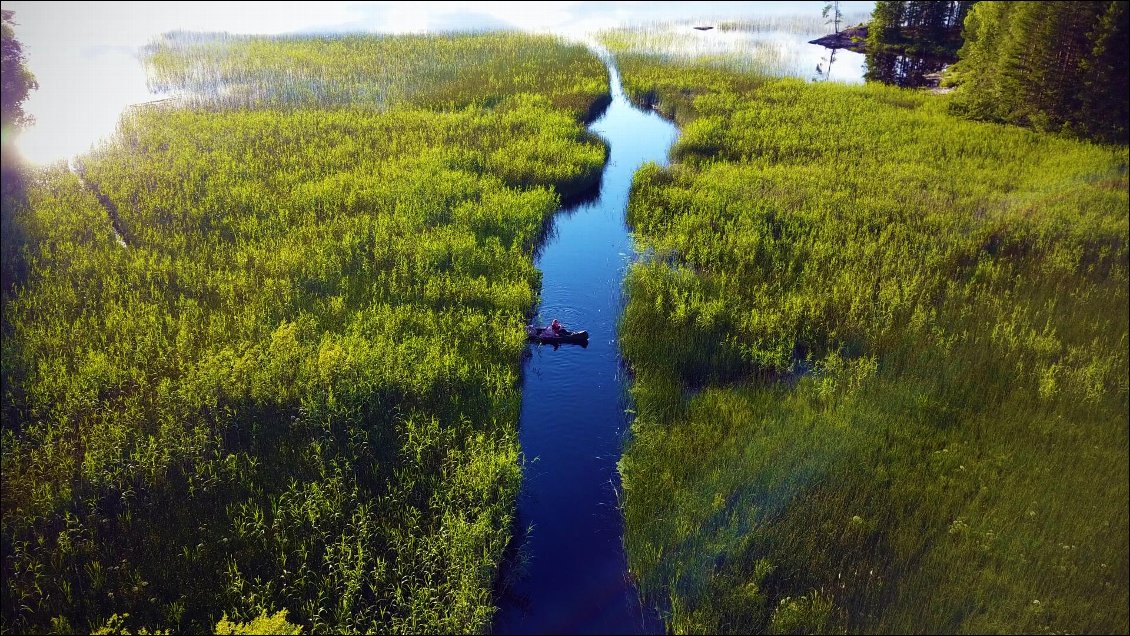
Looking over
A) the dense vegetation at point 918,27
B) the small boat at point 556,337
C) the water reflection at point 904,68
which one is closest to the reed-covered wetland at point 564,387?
the small boat at point 556,337

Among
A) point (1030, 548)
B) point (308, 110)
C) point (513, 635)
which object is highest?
point (308, 110)

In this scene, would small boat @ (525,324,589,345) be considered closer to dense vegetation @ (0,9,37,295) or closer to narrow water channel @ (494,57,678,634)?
narrow water channel @ (494,57,678,634)

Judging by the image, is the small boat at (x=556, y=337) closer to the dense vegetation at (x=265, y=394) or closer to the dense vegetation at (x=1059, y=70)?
the dense vegetation at (x=265, y=394)

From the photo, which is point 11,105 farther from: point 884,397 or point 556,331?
point 884,397

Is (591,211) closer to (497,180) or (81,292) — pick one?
(497,180)

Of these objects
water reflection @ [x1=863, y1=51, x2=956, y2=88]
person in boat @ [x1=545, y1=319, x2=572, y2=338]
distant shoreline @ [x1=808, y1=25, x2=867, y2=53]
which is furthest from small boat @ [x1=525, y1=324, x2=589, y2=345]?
distant shoreline @ [x1=808, y1=25, x2=867, y2=53]

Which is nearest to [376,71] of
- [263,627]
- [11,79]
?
[11,79]

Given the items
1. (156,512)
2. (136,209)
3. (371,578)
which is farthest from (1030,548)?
(136,209)
